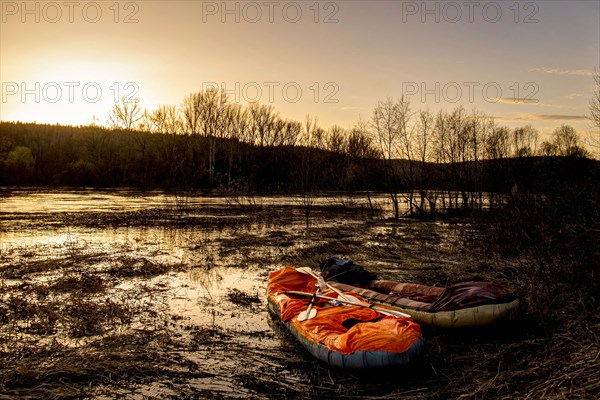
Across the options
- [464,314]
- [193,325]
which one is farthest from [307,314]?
[464,314]

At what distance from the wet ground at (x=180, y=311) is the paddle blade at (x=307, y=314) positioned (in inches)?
15.8

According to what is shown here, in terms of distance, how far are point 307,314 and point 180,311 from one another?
2338 millimetres

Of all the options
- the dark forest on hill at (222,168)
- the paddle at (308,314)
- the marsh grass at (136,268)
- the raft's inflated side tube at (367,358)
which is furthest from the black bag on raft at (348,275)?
the dark forest on hill at (222,168)

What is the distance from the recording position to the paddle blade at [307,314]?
5716 millimetres

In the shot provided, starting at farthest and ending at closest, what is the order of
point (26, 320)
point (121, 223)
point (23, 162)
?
point (23, 162), point (121, 223), point (26, 320)

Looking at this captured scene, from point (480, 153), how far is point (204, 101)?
32700mm

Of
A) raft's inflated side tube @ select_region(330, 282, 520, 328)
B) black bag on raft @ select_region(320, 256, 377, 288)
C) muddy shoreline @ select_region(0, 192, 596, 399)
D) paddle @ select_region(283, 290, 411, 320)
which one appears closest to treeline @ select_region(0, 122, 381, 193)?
muddy shoreline @ select_region(0, 192, 596, 399)

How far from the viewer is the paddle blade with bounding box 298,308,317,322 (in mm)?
5716

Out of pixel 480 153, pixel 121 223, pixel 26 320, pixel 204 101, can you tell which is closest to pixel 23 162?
pixel 204 101

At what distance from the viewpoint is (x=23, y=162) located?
40969 mm

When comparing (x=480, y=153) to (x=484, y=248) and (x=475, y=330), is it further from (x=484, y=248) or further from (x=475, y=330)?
(x=475, y=330)

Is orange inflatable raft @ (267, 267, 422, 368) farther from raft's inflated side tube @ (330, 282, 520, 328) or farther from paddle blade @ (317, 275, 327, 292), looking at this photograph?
raft's inflated side tube @ (330, 282, 520, 328)

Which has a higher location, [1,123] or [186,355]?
[1,123]

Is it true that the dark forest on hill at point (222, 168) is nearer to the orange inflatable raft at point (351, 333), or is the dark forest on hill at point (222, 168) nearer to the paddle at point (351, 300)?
the paddle at point (351, 300)
